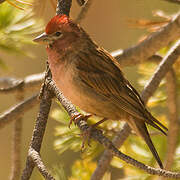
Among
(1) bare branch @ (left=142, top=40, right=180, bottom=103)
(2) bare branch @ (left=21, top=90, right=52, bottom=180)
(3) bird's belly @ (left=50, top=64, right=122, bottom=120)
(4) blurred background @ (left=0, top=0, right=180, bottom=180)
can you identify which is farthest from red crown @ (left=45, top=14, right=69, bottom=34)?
(4) blurred background @ (left=0, top=0, right=180, bottom=180)

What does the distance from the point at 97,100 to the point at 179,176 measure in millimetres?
1281

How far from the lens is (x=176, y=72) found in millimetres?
3410

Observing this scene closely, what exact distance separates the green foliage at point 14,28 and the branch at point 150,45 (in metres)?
0.64

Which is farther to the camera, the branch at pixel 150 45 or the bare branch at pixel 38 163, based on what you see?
the branch at pixel 150 45

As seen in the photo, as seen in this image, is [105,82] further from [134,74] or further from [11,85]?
[134,74]

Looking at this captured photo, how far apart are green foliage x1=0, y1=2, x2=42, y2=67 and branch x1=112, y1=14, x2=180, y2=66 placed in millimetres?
639

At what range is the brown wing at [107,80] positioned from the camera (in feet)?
8.92

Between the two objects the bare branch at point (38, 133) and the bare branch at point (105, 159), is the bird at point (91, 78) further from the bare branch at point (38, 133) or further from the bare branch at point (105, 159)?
the bare branch at point (38, 133)

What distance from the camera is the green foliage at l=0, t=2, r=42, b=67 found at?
10.1 feet

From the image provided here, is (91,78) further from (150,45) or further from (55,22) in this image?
(150,45)

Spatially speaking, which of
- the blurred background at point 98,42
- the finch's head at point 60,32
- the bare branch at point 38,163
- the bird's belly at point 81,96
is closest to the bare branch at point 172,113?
the bird's belly at point 81,96

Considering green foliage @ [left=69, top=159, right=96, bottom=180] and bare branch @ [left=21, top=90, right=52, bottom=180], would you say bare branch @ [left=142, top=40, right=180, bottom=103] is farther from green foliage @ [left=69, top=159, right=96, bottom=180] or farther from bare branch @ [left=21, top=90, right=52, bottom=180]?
bare branch @ [left=21, top=90, right=52, bottom=180]

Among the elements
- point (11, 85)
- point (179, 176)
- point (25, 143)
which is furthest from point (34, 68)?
point (179, 176)

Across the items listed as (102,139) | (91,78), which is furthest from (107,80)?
(102,139)
